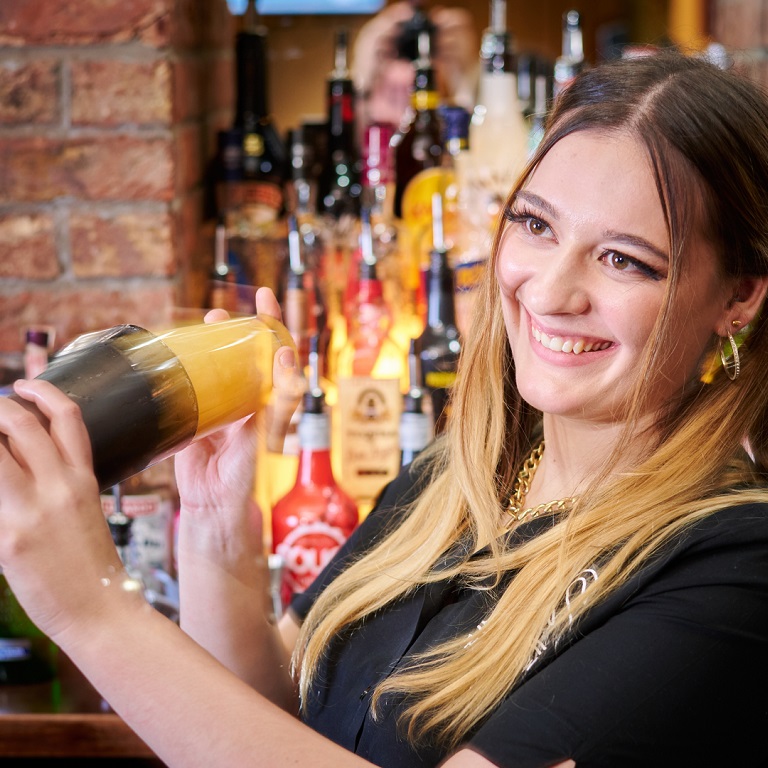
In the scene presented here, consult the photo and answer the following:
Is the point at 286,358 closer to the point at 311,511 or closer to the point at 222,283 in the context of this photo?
the point at 311,511

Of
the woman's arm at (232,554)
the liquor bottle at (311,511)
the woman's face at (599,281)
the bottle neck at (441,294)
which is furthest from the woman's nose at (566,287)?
the bottle neck at (441,294)

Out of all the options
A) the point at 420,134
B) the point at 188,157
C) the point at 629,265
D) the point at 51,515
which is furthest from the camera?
the point at 420,134

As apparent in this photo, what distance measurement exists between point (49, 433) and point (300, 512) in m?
0.75

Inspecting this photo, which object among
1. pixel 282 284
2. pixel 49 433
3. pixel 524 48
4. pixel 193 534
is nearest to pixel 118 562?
pixel 49 433

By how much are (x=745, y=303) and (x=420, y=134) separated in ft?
3.34

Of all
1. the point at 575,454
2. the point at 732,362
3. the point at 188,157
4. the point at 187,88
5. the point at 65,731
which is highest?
the point at 187,88

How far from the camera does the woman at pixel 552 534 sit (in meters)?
0.79

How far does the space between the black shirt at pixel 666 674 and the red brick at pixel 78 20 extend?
106 centimetres

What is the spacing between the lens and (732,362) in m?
1.00

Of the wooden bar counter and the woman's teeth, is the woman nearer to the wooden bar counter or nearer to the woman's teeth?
the woman's teeth

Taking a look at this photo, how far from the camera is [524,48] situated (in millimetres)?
2832

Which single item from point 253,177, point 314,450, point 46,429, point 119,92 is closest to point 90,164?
point 119,92

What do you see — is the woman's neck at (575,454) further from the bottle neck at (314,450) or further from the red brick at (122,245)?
the red brick at (122,245)

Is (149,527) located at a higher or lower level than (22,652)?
higher
